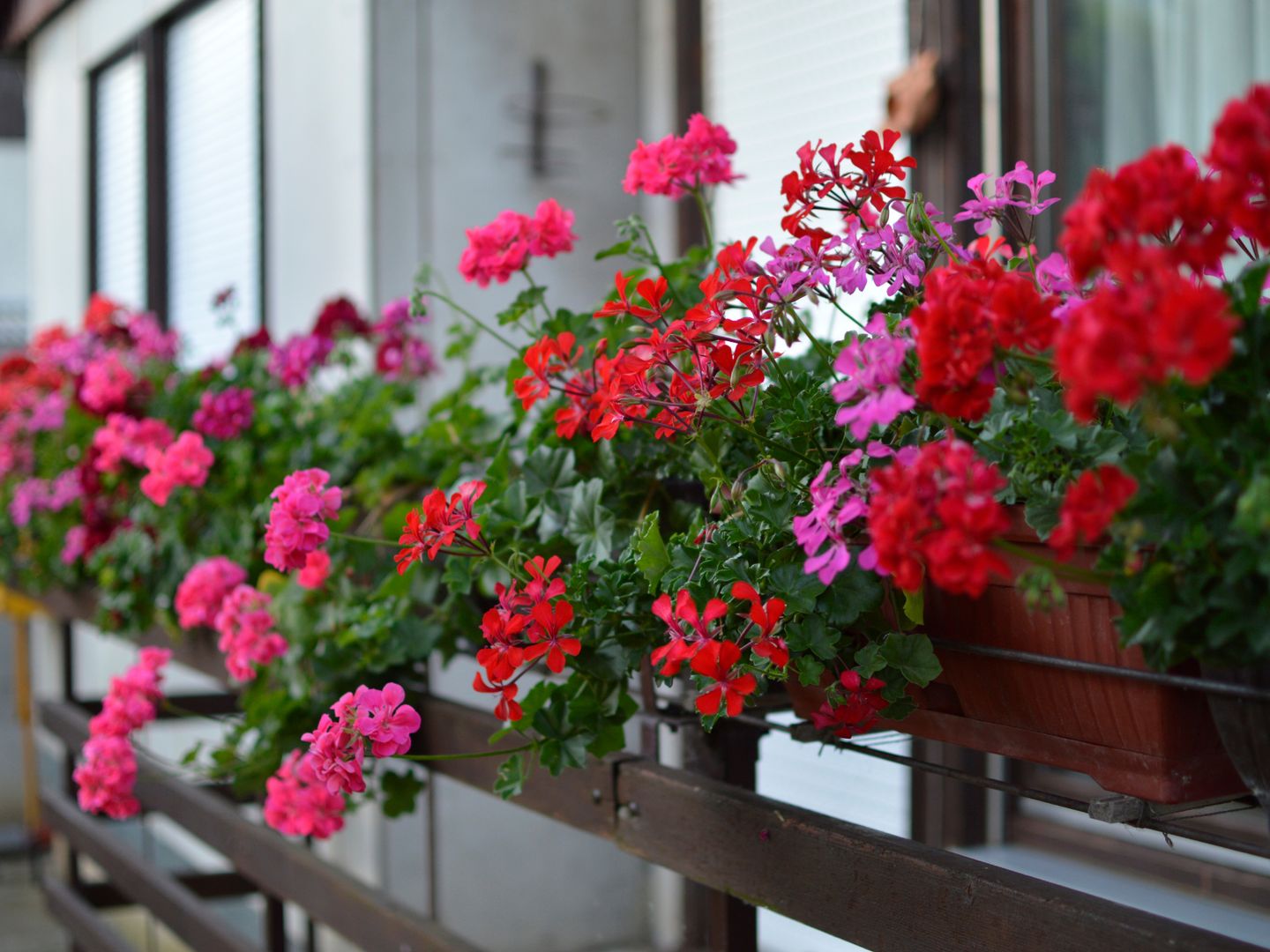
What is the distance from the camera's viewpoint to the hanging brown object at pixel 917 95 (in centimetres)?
215

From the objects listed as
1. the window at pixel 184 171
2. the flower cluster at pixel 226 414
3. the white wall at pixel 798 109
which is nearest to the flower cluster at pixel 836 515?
the flower cluster at pixel 226 414

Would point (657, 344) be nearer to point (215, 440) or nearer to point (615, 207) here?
point (215, 440)

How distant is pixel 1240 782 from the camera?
677 mm

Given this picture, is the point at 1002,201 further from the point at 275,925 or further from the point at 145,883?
the point at 145,883

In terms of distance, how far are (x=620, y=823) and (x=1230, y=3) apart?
63.5 inches

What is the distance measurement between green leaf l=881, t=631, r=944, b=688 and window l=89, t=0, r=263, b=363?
281 cm

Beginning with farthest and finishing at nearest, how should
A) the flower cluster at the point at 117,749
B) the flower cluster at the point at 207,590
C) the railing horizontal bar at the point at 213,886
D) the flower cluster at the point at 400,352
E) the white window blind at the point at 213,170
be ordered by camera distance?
the white window blind at the point at 213,170 < the railing horizontal bar at the point at 213,886 < the flower cluster at the point at 400,352 < the flower cluster at the point at 207,590 < the flower cluster at the point at 117,749

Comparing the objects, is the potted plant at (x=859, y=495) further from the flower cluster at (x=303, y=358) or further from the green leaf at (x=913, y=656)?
the flower cluster at (x=303, y=358)

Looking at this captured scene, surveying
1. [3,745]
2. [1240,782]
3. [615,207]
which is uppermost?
[615,207]

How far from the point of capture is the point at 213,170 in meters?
3.79

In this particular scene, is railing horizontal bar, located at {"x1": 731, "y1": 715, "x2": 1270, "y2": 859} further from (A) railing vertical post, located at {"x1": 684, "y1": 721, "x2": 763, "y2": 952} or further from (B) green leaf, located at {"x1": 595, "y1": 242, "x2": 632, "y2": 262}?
(B) green leaf, located at {"x1": 595, "y1": 242, "x2": 632, "y2": 262}

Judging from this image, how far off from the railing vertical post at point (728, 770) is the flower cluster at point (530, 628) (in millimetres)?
270

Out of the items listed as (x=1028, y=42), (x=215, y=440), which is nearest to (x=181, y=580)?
(x=215, y=440)

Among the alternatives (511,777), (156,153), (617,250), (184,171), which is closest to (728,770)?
(511,777)
